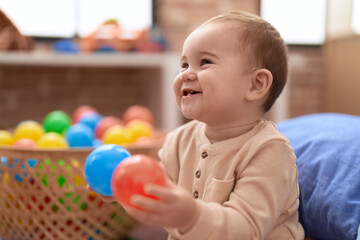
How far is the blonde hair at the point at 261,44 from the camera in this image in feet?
2.25

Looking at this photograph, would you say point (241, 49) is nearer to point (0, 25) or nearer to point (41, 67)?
point (0, 25)

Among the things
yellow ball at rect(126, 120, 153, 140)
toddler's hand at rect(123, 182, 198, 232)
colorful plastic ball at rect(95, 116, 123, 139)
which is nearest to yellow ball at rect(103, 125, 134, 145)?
yellow ball at rect(126, 120, 153, 140)

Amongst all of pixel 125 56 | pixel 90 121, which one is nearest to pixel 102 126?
pixel 90 121

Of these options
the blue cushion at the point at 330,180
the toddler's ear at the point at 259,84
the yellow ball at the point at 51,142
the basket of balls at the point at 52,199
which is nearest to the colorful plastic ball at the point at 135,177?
the toddler's ear at the point at 259,84

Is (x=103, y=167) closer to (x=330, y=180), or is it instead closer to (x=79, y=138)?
(x=330, y=180)

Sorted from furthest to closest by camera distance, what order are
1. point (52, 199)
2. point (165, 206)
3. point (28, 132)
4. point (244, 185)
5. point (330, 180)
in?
point (28, 132)
point (52, 199)
point (330, 180)
point (244, 185)
point (165, 206)

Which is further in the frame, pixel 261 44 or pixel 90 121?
pixel 90 121

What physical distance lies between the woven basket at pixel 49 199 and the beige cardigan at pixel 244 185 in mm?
381

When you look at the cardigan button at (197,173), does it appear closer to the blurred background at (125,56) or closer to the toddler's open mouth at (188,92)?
the toddler's open mouth at (188,92)

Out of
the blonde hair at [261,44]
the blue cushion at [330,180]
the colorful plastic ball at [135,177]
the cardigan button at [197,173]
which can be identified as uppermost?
the blonde hair at [261,44]

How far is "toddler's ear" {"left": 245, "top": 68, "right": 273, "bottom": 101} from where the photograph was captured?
27.2 inches

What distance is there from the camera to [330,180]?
0.78 m

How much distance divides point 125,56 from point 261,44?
1412mm

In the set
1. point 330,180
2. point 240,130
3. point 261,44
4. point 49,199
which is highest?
point 261,44
